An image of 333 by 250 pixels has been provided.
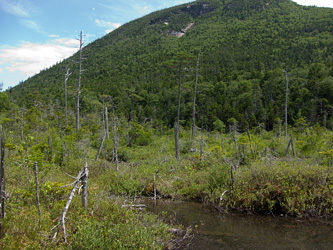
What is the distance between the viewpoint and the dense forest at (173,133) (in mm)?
6457

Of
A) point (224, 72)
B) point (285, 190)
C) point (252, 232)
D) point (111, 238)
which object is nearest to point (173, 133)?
point (285, 190)

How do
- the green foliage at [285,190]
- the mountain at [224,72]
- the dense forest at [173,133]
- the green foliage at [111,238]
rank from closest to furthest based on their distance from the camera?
1. the green foliage at [111,238]
2. the dense forest at [173,133]
3. the green foliage at [285,190]
4. the mountain at [224,72]

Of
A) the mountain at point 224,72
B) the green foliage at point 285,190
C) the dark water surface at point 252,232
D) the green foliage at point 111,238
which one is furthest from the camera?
the mountain at point 224,72

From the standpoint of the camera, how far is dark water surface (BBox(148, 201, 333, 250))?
278 inches

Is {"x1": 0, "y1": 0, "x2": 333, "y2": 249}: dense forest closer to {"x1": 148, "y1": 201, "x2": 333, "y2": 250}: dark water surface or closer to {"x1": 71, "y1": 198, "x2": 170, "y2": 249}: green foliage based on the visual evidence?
{"x1": 71, "y1": 198, "x2": 170, "y2": 249}: green foliage

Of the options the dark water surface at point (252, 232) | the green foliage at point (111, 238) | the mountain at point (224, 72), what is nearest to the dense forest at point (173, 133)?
the green foliage at point (111, 238)

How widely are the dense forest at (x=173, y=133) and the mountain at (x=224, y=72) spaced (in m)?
0.41

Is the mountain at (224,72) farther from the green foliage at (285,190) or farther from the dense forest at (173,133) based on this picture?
the green foliage at (285,190)

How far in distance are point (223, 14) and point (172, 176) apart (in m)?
151

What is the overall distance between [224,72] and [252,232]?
209ft

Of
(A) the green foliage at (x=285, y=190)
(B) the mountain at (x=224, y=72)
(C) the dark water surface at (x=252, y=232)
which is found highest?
(B) the mountain at (x=224, y=72)

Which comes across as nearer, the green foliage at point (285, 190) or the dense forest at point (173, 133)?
the dense forest at point (173, 133)

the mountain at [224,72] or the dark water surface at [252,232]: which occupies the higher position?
the mountain at [224,72]

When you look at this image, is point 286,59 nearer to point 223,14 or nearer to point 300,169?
point 300,169
